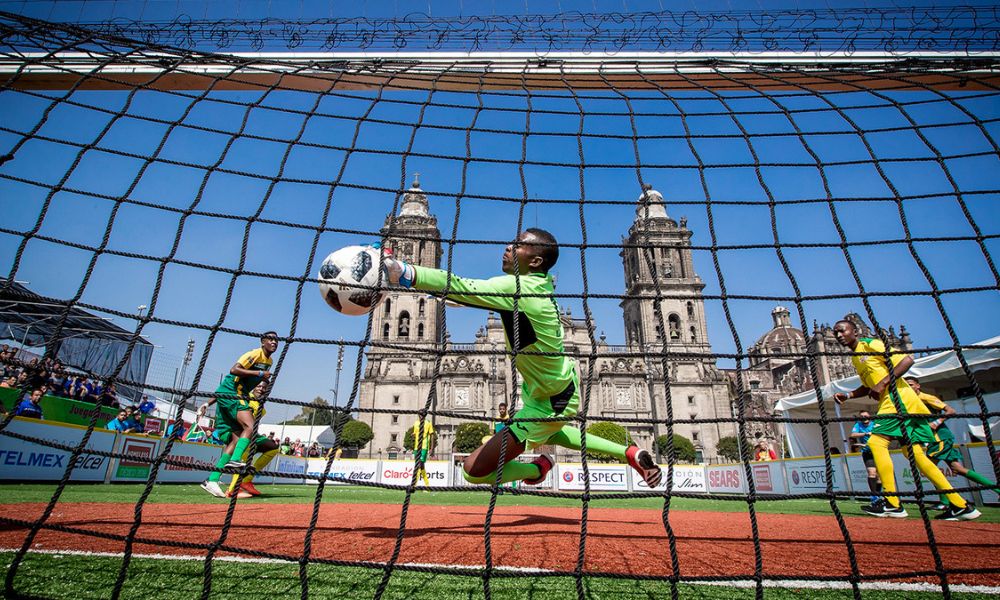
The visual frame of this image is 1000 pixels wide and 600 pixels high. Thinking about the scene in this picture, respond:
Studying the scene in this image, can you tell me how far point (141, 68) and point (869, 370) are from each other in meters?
7.25

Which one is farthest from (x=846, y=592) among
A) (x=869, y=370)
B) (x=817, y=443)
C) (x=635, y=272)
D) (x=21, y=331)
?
(x=635, y=272)

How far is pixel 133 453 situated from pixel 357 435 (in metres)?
36.8

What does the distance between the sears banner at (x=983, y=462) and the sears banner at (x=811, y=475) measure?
2.49 metres

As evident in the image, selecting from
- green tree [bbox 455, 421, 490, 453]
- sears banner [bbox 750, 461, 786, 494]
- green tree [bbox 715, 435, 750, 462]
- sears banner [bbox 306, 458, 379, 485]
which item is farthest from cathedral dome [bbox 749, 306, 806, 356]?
sears banner [bbox 306, 458, 379, 485]

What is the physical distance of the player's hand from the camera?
2.64 m

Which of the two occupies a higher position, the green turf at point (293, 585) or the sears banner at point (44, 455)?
the sears banner at point (44, 455)

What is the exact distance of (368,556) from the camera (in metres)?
Answer: 2.51

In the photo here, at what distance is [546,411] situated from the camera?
3.61 meters

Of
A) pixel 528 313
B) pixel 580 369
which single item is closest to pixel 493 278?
pixel 528 313

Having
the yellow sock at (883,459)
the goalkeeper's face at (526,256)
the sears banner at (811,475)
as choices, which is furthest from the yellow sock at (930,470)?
the sears banner at (811,475)

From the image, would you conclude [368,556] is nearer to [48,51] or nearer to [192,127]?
[192,127]

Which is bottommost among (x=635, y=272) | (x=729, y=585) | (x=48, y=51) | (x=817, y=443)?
(x=729, y=585)

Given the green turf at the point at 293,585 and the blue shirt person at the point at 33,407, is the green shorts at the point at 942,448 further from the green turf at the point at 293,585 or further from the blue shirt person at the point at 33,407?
the blue shirt person at the point at 33,407

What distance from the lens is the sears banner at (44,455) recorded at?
6.75 meters
